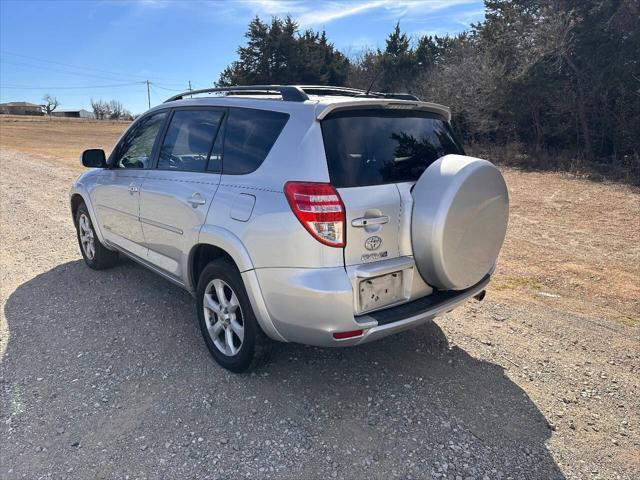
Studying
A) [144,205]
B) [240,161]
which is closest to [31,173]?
[144,205]

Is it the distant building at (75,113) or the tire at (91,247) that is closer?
the tire at (91,247)

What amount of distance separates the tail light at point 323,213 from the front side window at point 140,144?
2125mm

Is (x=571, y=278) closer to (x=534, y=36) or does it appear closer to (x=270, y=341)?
(x=270, y=341)

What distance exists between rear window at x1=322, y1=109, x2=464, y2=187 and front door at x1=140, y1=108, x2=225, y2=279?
95 centimetres

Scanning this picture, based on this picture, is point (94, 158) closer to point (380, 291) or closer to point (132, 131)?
point (132, 131)

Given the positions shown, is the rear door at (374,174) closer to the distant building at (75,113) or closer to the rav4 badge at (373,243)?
the rav4 badge at (373,243)

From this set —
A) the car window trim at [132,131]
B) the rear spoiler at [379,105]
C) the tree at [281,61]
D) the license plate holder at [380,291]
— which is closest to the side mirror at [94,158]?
the car window trim at [132,131]

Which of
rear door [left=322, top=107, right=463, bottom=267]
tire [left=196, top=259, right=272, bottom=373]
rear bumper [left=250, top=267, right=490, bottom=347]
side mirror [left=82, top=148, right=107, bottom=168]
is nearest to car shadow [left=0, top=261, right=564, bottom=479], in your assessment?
tire [left=196, top=259, right=272, bottom=373]

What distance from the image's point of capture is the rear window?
9.11ft

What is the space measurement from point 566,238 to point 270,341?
551cm

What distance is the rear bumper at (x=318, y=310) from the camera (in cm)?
264

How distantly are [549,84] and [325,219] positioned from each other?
15.6 meters

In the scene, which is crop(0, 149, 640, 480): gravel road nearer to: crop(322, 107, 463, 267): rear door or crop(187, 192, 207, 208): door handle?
crop(322, 107, 463, 267): rear door

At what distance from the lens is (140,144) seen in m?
4.44
